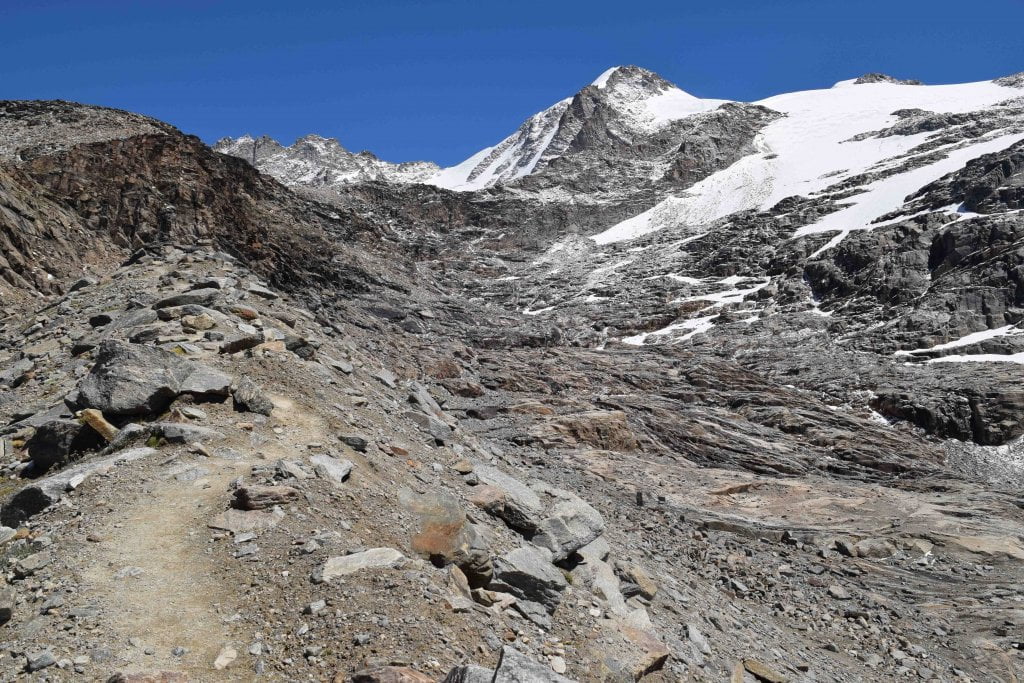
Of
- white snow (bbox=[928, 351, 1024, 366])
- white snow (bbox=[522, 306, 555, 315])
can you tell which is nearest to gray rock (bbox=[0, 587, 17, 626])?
white snow (bbox=[928, 351, 1024, 366])

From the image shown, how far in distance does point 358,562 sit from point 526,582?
7.09ft

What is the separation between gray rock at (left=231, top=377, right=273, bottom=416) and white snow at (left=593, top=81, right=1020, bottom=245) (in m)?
61.9

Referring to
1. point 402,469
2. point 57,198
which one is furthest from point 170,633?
point 57,198

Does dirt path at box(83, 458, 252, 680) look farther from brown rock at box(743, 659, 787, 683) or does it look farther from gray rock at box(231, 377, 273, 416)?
brown rock at box(743, 659, 787, 683)

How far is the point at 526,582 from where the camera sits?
806cm

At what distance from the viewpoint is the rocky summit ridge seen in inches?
260

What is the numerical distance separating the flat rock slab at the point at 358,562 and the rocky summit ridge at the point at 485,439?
0.05 meters

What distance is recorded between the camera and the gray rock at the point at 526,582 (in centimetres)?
800

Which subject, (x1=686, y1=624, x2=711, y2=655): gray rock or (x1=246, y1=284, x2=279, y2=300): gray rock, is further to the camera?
(x1=246, y1=284, x2=279, y2=300): gray rock

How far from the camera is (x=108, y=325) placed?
47.4ft

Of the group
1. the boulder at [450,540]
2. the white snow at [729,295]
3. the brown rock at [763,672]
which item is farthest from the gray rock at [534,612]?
the white snow at [729,295]

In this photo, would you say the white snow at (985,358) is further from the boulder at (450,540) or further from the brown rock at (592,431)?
the boulder at (450,540)

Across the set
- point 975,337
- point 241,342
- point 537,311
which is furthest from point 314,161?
point 241,342

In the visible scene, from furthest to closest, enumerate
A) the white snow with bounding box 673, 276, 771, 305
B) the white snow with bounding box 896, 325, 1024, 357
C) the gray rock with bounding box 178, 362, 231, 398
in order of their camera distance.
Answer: the white snow with bounding box 673, 276, 771, 305 < the white snow with bounding box 896, 325, 1024, 357 < the gray rock with bounding box 178, 362, 231, 398
